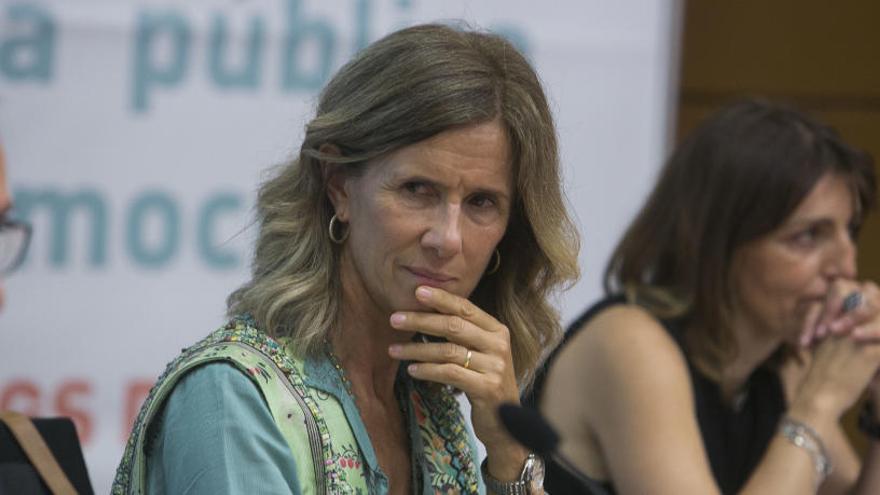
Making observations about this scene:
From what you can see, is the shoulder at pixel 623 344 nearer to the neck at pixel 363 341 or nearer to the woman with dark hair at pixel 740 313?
the woman with dark hair at pixel 740 313

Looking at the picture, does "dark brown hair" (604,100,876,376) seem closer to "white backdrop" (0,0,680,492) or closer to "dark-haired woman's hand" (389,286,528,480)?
"white backdrop" (0,0,680,492)

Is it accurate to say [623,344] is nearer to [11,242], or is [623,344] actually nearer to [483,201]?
[483,201]

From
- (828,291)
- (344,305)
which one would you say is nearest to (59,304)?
(344,305)

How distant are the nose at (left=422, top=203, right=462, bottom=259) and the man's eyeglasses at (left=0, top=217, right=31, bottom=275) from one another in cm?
79

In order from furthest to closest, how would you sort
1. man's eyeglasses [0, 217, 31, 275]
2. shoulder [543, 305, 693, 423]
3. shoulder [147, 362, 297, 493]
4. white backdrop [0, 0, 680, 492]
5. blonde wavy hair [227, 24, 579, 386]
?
white backdrop [0, 0, 680, 492] < shoulder [543, 305, 693, 423] < man's eyeglasses [0, 217, 31, 275] < blonde wavy hair [227, 24, 579, 386] < shoulder [147, 362, 297, 493]

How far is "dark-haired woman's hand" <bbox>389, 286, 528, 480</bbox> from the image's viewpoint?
1.91 metres

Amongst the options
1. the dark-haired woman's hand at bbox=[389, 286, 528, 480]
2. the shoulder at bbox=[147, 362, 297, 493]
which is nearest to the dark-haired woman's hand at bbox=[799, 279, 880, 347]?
the dark-haired woman's hand at bbox=[389, 286, 528, 480]

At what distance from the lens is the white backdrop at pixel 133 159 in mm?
3025

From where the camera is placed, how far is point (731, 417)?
312 centimetres

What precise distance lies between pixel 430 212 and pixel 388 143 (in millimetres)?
107

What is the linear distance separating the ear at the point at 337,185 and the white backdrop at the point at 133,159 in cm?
101

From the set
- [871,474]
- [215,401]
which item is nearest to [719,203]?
[871,474]

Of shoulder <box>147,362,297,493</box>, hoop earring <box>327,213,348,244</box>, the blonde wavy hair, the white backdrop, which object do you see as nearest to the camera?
shoulder <box>147,362,297,493</box>

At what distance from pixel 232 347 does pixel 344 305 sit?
0.22 m
